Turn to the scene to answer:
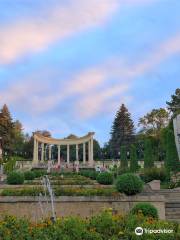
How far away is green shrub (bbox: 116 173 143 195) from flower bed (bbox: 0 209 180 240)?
6740mm

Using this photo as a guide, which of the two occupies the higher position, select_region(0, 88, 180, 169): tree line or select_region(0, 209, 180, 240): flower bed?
select_region(0, 88, 180, 169): tree line

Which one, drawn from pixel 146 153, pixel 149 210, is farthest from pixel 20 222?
pixel 146 153

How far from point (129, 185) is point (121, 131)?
5767 cm

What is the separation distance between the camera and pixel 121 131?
235 ft

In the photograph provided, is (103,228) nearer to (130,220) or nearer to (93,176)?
(130,220)

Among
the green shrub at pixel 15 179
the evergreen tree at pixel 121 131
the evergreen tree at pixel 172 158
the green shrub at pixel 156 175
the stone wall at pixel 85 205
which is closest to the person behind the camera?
the stone wall at pixel 85 205

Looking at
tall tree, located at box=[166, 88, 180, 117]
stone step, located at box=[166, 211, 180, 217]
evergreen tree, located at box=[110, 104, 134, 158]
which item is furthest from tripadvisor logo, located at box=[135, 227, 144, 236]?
evergreen tree, located at box=[110, 104, 134, 158]

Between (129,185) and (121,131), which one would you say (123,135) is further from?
(129,185)

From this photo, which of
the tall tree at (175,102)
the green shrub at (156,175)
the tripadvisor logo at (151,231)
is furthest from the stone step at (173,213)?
the tall tree at (175,102)

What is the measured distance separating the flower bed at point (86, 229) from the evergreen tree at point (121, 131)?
207ft

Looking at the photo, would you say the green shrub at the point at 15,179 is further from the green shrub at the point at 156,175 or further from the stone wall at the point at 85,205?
the green shrub at the point at 156,175

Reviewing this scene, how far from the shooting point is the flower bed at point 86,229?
6148 millimetres

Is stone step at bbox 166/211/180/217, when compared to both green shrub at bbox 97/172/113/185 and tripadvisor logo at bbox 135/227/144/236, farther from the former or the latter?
tripadvisor logo at bbox 135/227/144/236

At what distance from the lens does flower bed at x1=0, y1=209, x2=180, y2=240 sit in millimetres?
6148
